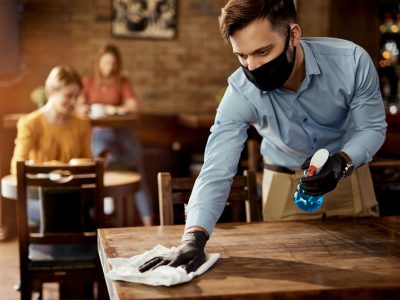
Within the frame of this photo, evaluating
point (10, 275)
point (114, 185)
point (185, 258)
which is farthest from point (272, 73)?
point (10, 275)

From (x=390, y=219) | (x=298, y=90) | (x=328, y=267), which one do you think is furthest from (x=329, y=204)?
(x=328, y=267)

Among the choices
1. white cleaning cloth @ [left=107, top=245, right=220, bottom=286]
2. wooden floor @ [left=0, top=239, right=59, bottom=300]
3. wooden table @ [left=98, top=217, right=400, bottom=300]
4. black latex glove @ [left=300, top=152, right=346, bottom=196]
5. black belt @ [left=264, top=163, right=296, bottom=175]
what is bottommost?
wooden floor @ [left=0, top=239, right=59, bottom=300]

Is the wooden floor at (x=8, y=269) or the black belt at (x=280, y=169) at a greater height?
the black belt at (x=280, y=169)

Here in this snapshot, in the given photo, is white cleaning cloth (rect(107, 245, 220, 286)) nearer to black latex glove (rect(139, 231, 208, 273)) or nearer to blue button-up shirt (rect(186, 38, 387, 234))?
black latex glove (rect(139, 231, 208, 273))

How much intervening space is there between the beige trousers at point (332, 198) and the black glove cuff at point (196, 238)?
62 centimetres

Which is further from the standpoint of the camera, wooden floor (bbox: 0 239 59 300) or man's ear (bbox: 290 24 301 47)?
wooden floor (bbox: 0 239 59 300)

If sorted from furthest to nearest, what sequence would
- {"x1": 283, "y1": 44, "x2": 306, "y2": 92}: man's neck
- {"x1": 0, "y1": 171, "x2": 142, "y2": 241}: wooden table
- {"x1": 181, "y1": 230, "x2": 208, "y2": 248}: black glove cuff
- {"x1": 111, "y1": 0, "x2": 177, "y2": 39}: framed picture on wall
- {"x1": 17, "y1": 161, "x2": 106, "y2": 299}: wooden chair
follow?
{"x1": 111, "y1": 0, "x2": 177, "y2": 39}: framed picture on wall → {"x1": 0, "y1": 171, "x2": 142, "y2": 241}: wooden table → {"x1": 17, "y1": 161, "x2": 106, "y2": 299}: wooden chair → {"x1": 283, "y1": 44, "x2": 306, "y2": 92}: man's neck → {"x1": 181, "y1": 230, "x2": 208, "y2": 248}: black glove cuff

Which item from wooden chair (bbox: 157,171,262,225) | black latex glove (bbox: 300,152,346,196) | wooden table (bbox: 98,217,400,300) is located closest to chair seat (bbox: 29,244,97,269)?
wooden chair (bbox: 157,171,262,225)

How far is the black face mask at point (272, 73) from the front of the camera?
1.96 m

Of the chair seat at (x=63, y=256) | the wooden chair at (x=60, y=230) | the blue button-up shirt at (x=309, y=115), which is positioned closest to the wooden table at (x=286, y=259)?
the blue button-up shirt at (x=309, y=115)

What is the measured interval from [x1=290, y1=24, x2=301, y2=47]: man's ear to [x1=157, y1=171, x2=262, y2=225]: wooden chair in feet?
2.32

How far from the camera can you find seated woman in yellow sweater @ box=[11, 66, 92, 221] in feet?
12.1

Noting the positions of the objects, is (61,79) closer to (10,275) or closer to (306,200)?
(10,275)

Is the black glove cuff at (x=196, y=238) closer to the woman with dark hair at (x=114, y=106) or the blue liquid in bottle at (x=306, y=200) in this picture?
the blue liquid in bottle at (x=306, y=200)
